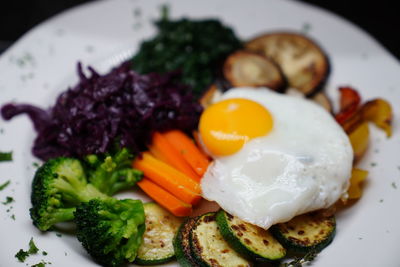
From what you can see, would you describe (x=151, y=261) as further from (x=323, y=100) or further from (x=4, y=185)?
(x=323, y=100)

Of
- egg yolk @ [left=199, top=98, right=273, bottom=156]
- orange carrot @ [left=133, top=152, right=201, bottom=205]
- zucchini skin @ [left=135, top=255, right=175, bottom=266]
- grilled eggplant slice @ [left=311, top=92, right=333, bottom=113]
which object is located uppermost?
egg yolk @ [left=199, top=98, right=273, bottom=156]

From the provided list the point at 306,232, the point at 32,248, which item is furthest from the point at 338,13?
the point at 32,248

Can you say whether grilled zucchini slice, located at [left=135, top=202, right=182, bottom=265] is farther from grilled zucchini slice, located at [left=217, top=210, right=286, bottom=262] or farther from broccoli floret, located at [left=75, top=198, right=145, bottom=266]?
grilled zucchini slice, located at [left=217, top=210, right=286, bottom=262]

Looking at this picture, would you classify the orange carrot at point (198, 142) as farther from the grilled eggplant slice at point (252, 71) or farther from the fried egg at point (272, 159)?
the grilled eggplant slice at point (252, 71)

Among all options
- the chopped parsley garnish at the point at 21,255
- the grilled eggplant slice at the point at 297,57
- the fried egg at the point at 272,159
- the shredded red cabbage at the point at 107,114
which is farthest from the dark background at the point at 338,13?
the chopped parsley garnish at the point at 21,255

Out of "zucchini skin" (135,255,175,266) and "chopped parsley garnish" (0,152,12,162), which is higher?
"chopped parsley garnish" (0,152,12,162)

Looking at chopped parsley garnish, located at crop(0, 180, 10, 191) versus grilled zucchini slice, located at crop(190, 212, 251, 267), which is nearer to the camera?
grilled zucchini slice, located at crop(190, 212, 251, 267)

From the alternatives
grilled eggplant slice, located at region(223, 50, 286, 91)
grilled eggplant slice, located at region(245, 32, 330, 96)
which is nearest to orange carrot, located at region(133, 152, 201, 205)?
grilled eggplant slice, located at region(223, 50, 286, 91)

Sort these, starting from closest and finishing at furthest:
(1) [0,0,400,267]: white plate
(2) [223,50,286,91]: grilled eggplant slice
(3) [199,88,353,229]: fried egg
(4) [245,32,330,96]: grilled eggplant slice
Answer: (1) [0,0,400,267]: white plate
(3) [199,88,353,229]: fried egg
(2) [223,50,286,91]: grilled eggplant slice
(4) [245,32,330,96]: grilled eggplant slice
